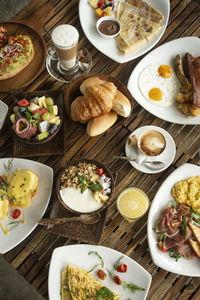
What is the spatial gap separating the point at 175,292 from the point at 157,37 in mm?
1939

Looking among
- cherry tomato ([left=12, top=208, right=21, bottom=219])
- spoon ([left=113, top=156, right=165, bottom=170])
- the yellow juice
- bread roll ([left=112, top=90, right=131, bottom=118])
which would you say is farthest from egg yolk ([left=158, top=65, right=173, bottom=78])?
cherry tomato ([left=12, top=208, right=21, bottom=219])

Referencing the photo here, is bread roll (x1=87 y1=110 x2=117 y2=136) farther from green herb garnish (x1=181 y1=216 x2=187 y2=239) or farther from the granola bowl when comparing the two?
green herb garnish (x1=181 y1=216 x2=187 y2=239)

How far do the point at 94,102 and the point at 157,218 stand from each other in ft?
3.09

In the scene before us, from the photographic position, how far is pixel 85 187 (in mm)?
2369

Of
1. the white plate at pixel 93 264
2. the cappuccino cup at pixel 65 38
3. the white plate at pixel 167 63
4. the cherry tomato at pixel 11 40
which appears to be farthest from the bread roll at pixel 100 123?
the cherry tomato at pixel 11 40

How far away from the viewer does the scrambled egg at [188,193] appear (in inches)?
96.8

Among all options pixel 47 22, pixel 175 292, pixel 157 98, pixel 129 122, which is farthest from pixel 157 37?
pixel 175 292

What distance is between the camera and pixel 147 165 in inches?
98.0

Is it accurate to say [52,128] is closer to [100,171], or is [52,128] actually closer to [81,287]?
[100,171]

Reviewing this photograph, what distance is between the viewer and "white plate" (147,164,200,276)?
232 cm

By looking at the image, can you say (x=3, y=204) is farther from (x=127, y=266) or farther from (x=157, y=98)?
(x=157, y=98)

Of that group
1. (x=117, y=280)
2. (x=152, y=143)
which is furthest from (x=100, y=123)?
(x=117, y=280)

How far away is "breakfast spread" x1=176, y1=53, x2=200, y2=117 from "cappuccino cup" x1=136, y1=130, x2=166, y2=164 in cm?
35

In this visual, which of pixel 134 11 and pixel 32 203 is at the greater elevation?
pixel 134 11
